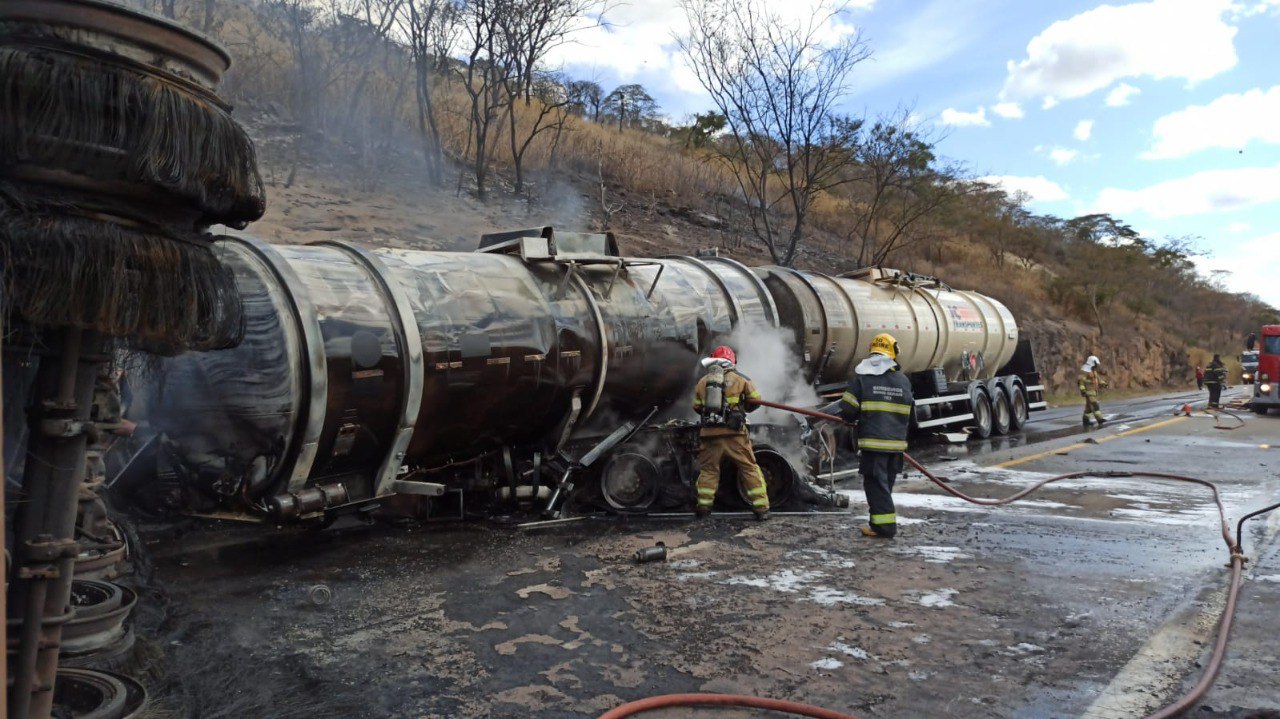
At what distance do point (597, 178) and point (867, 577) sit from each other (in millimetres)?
20707

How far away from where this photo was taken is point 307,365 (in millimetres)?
5926

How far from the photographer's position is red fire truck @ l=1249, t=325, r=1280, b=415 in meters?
20.2

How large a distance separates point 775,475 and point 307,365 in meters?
4.66

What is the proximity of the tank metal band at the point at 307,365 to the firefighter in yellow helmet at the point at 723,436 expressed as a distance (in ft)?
11.2

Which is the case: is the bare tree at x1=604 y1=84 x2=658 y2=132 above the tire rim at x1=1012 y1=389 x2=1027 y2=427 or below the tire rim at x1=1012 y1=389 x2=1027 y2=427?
above

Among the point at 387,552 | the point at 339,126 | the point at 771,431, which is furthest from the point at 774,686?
the point at 339,126

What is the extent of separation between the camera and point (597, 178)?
83.5 feet

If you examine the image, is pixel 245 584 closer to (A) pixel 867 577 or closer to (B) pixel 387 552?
(B) pixel 387 552

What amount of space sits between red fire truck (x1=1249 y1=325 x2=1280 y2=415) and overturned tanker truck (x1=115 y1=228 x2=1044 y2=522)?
15341 mm

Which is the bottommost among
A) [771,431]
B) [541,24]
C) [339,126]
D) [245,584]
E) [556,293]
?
[245,584]

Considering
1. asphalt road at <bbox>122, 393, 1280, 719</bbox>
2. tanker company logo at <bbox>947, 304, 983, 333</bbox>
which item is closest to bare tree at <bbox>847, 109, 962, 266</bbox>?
tanker company logo at <bbox>947, 304, 983, 333</bbox>

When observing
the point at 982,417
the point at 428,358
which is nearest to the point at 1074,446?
the point at 982,417

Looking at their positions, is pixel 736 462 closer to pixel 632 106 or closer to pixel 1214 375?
pixel 1214 375

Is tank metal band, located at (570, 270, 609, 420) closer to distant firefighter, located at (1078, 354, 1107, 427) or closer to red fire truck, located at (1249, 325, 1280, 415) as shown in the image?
distant firefighter, located at (1078, 354, 1107, 427)
